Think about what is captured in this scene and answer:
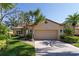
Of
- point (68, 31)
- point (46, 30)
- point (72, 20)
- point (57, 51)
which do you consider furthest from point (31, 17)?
point (57, 51)

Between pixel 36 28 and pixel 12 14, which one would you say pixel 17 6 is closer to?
pixel 12 14

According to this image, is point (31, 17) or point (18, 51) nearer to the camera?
point (18, 51)

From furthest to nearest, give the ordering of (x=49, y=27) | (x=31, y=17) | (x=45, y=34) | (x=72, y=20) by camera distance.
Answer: (x=72, y=20)
(x=49, y=27)
(x=45, y=34)
(x=31, y=17)

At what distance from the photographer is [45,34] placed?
2175 centimetres

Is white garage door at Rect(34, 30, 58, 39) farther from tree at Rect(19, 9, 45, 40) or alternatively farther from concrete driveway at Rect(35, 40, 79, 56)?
concrete driveway at Rect(35, 40, 79, 56)

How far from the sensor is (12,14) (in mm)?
19625

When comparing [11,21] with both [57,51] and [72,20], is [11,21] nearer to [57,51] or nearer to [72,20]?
[72,20]

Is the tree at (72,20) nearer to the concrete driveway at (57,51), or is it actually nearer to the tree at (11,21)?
the tree at (11,21)

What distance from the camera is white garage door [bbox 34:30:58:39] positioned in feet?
70.6

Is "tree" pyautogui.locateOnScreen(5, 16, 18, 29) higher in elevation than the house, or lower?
higher

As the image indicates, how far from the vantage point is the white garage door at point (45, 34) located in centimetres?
2152

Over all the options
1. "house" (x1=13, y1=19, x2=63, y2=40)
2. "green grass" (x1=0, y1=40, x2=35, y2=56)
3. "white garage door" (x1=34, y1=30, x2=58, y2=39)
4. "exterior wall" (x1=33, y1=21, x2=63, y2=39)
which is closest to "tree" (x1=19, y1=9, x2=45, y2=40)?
"house" (x1=13, y1=19, x2=63, y2=40)

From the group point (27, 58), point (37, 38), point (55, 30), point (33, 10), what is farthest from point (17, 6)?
point (27, 58)

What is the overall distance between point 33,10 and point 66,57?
9409 mm
